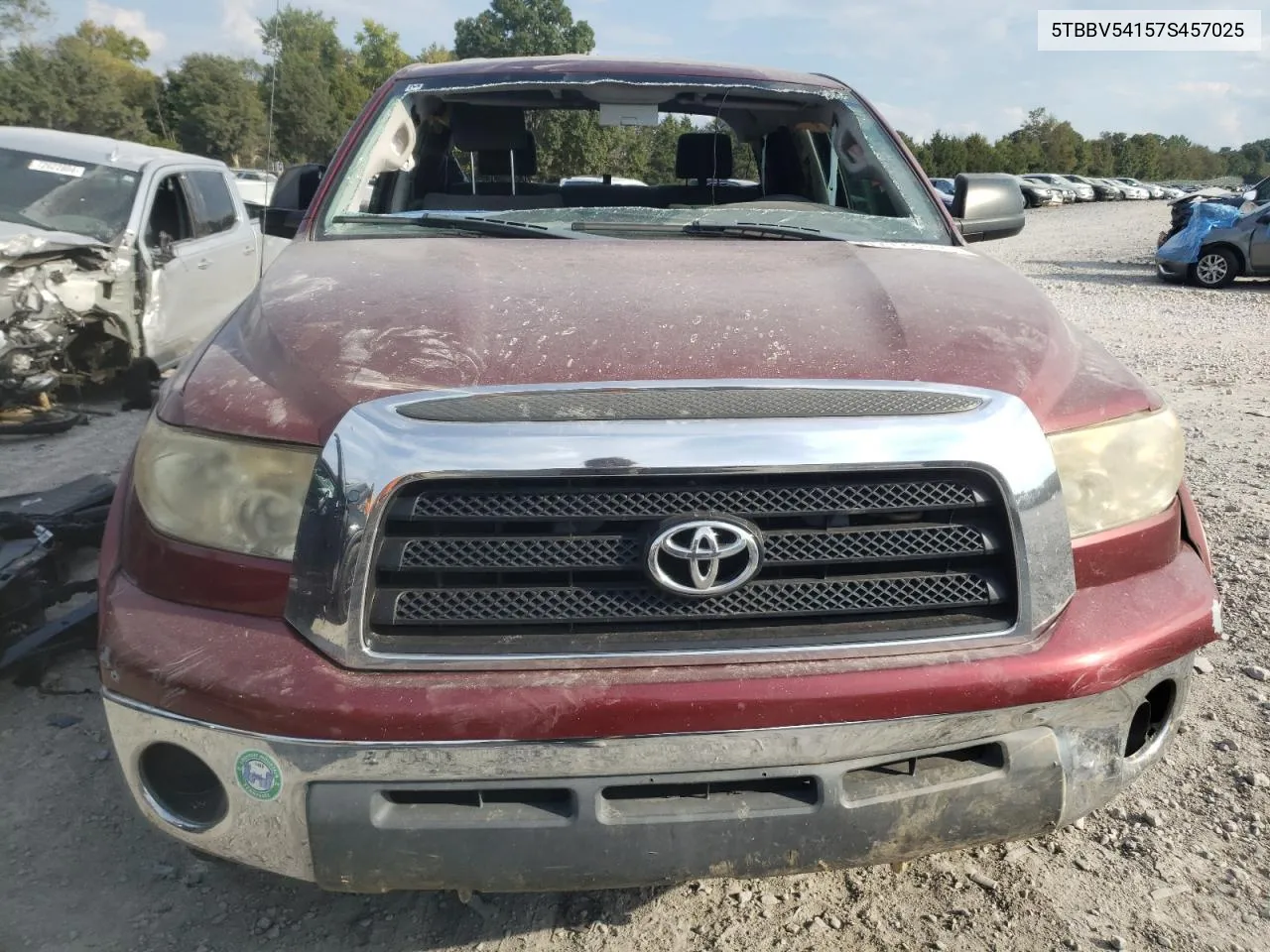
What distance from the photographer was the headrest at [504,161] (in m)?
3.96

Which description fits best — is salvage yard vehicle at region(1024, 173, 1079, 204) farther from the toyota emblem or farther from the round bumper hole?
the round bumper hole

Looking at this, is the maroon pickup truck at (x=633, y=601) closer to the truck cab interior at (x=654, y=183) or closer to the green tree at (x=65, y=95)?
the truck cab interior at (x=654, y=183)

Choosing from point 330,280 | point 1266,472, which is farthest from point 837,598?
point 1266,472

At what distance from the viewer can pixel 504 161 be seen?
158 inches

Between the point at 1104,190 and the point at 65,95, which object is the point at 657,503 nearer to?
the point at 65,95

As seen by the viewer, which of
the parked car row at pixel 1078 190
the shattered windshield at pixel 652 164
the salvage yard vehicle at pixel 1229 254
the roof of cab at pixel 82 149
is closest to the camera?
the shattered windshield at pixel 652 164

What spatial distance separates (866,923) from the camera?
222cm

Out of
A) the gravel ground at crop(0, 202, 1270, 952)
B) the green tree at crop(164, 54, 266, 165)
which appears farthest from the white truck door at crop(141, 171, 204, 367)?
the green tree at crop(164, 54, 266, 165)

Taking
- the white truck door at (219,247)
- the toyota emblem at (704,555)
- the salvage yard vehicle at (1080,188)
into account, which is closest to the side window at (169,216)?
the white truck door at (219,247)

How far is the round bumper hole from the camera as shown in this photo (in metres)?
1.76

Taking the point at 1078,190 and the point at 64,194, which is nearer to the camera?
the point at 64,194

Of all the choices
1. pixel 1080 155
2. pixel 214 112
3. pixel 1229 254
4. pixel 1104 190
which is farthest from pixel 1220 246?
pixel 1080 155

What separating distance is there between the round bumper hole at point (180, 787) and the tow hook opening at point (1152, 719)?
1686mm

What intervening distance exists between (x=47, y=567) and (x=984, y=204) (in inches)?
132
